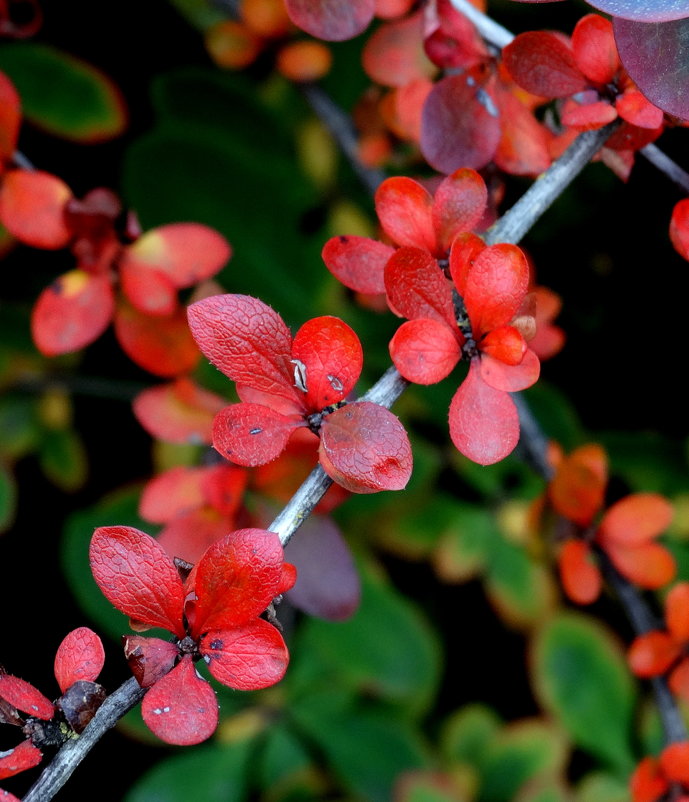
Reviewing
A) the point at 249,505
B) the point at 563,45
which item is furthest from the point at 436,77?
the point at 249,505

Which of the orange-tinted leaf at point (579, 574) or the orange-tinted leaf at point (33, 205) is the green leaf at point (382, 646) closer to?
the orange-tinted leaf at point (579, 574)

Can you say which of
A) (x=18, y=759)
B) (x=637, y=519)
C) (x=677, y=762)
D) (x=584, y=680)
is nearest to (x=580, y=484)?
(x=637, y=519)

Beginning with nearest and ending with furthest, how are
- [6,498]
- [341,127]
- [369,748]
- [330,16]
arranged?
[330,16] < [341,127] < [6,498] < [369,748]

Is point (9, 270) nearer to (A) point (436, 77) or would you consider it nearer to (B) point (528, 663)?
(A) point (436, 77)

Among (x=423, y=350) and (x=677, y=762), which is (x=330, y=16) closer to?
(x=423, y=350)

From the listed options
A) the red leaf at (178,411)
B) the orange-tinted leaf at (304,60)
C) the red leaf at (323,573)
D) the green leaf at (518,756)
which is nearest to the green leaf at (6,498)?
the red leaf at (178,411)

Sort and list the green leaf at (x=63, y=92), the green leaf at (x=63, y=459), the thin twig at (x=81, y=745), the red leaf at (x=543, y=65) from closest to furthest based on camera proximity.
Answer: the thin twig at (x=81, y=745), the red leaf at (x=543, y=65), the green leaf at (x=63, y=92), the green leaf at (x=63, y=459)
